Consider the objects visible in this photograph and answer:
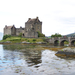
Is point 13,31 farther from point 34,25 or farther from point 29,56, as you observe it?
point 29,56

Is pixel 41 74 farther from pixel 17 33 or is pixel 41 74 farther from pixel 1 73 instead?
pixel 17 33

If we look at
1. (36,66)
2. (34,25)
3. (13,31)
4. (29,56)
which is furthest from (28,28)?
(36,66)

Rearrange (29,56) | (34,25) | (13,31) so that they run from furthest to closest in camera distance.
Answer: (13,31) < (34,25) < (29,56)

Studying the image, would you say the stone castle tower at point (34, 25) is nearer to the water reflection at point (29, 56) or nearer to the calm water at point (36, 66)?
the water reflection at point (29, 56)

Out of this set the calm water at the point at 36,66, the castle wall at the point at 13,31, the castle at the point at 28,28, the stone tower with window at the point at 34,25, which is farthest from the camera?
the castle wall at the point at 13,31

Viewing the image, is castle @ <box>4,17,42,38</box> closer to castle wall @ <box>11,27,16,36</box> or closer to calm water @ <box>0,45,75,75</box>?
castle wall @ <box>11,27,16,36</box>

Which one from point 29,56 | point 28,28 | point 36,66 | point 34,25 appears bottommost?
point 36,66

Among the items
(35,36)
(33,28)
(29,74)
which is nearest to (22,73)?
(29,74)

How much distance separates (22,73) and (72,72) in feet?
19.8

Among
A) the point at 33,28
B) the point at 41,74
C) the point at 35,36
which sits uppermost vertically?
the point at 33,28

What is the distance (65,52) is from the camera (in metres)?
27.4

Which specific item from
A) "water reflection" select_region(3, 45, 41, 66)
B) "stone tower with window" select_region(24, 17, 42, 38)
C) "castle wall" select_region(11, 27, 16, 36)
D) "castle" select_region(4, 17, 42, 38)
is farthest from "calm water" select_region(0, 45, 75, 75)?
"castle wall" select_region(11, 27, 16, 36)

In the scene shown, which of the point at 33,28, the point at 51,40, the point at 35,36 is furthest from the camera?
the point at 33,28

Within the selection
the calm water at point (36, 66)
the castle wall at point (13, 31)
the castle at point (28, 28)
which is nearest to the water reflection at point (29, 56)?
the calm water at point (36, 66)
